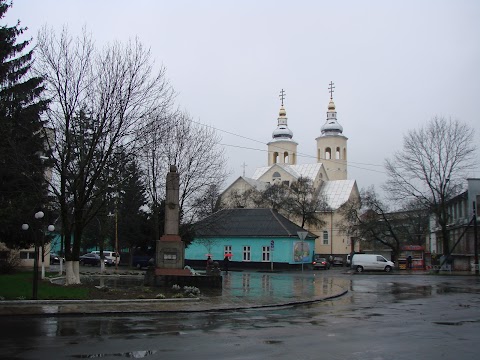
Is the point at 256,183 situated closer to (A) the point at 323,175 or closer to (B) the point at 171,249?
(A) the point at 323,175

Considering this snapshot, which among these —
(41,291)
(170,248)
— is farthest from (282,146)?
(41,291)

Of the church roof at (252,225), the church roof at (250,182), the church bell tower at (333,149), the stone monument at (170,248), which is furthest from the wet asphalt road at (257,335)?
the church bell tower at (333,149)

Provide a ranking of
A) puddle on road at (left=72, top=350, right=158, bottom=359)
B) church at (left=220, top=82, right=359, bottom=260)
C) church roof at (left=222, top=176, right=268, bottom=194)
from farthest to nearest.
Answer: church roof at (left=222, top=176, right=268, bottom=194)
church at (left=220, top=82, right=359, bottom=260)
puddle on road at (left=72, top=350, right=158, bottom=359)

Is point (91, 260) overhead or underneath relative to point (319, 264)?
overhead

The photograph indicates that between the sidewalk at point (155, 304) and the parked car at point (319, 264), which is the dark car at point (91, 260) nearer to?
the parked car at point (319, 264)

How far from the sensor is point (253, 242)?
180 ft

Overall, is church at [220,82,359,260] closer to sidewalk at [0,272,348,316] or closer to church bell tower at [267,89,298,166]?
church bell tower at [267,89,298,166]

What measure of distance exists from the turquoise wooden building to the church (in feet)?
61.6

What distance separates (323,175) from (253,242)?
1662 inches

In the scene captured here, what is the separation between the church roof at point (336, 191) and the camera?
86125mm

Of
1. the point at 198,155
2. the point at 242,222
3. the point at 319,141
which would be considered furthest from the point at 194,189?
the point at 319,141

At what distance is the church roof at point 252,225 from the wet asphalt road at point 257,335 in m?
35.8

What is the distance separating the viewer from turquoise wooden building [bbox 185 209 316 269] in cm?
5344

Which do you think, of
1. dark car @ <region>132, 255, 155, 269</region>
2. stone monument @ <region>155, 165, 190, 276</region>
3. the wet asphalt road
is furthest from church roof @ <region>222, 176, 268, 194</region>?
the wet asphalt road
